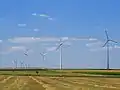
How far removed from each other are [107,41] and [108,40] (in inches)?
42.1

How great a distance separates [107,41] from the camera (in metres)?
136

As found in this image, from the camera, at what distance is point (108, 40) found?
5404 inches
